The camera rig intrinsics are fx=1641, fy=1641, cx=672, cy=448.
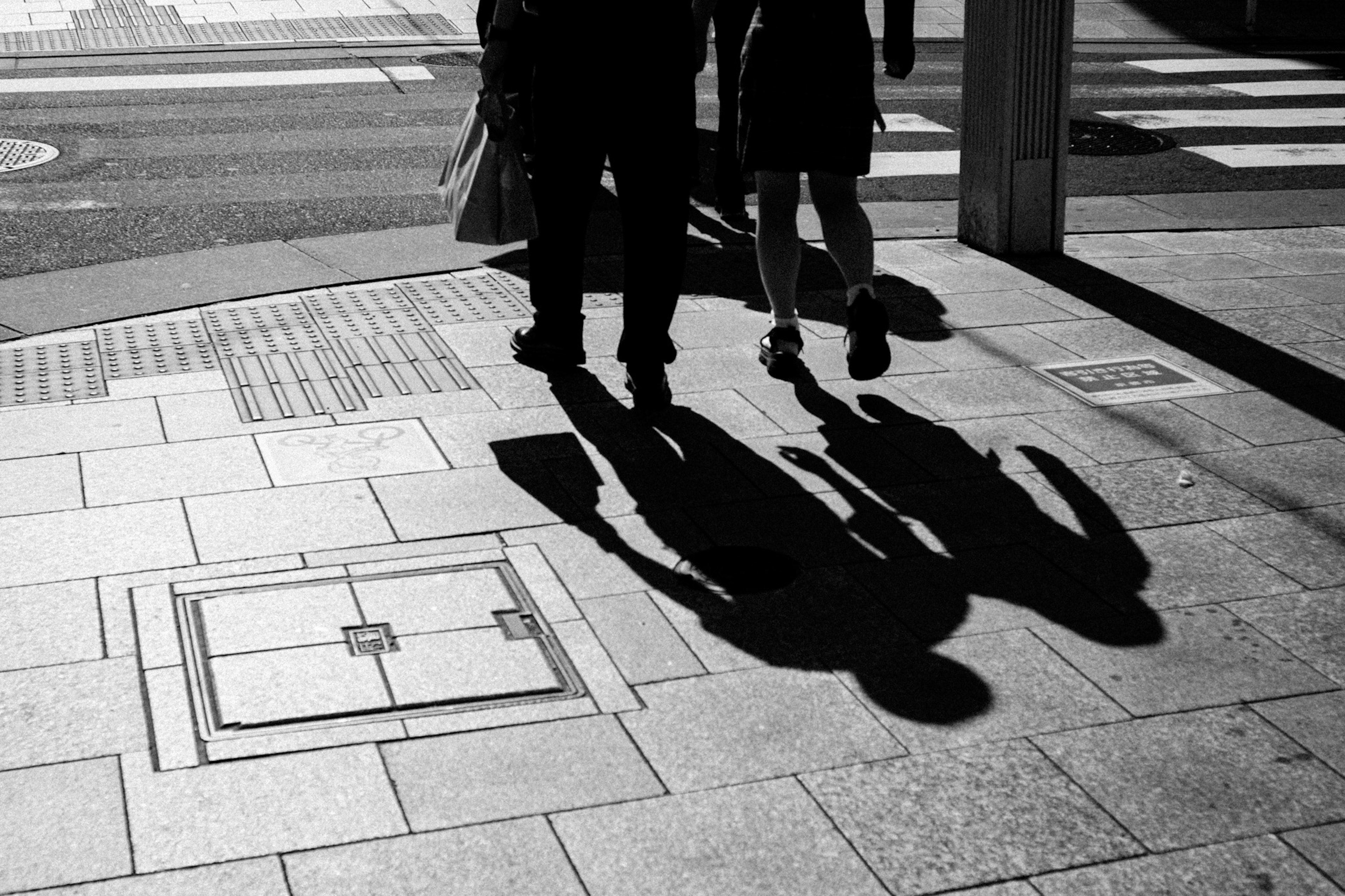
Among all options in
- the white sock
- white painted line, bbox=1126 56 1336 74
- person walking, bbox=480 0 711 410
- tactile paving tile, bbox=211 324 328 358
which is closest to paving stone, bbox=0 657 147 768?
person walking, bbox=480 0 711 410

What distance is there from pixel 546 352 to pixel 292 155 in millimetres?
4725

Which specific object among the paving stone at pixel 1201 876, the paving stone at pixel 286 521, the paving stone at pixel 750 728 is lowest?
the paving stone at pixel 1201 876

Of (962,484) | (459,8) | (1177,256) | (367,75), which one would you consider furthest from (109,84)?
(962,484)

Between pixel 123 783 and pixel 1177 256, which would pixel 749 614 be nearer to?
pixel 123 783

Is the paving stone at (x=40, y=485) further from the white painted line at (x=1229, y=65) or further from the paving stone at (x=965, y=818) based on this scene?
the white painted line at (x=1229, y=65)

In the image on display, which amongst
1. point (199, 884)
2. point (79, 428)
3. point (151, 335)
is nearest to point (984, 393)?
point (79, 428)

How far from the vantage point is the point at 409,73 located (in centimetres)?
1269

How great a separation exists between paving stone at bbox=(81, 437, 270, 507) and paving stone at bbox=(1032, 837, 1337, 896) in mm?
2560

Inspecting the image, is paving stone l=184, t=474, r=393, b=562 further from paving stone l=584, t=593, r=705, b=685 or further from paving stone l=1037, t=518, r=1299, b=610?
paving stone l=1037, t=518, r=1299, b=610

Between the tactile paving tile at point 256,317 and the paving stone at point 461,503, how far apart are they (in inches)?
68.3

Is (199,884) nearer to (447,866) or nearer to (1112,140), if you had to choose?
(447,866)

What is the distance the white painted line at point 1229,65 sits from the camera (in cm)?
1433

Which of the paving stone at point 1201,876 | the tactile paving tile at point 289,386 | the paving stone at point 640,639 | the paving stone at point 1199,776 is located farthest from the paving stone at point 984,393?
the paving stone at point 1201,876

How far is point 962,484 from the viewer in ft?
15.3
